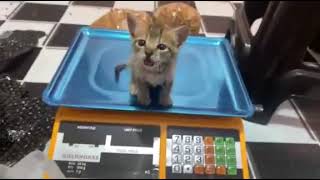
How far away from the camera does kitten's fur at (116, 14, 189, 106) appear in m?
0.55

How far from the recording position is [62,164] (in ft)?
1.73

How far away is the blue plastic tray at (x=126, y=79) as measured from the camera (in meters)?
0.60

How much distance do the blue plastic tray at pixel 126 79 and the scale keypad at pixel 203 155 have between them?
0.15 ft

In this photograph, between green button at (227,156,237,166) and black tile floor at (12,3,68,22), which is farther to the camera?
black tile floor at (12,3,68,22)

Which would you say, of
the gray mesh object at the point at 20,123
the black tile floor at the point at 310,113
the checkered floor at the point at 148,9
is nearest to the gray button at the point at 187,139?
the checkered floor at the point at 148,9

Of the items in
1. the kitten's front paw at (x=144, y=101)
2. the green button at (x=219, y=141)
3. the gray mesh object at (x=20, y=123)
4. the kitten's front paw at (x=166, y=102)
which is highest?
the kitten's front paw at (x=144, y=101)

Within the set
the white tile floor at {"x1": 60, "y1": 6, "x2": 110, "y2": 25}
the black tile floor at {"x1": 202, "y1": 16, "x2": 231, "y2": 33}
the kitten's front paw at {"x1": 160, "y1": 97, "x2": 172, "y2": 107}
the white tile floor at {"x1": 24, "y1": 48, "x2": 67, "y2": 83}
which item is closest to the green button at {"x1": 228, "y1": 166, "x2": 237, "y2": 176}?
the kitten's front paw at {"x1": 160, "y1": 97, "x2": 172, "y2": 107}

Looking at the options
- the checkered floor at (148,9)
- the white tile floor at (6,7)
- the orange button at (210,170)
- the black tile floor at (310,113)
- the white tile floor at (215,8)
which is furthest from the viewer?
the white tile floor at (215,8)

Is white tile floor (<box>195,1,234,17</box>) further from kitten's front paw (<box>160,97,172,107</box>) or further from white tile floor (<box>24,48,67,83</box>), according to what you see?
kitten's front paw (<box>160,97,172,107</box>)

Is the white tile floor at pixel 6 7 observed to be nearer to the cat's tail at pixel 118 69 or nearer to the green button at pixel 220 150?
the cat's tail at pixel 118 69

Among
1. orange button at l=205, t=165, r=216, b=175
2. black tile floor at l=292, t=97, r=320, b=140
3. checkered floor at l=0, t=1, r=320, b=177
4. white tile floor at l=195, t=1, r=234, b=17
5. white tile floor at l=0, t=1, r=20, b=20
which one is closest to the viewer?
orange button at l=205, t=165, r=216, b=175

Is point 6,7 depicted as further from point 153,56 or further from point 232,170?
point 232,170

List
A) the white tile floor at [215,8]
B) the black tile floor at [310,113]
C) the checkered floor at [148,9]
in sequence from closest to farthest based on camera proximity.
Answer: the checkered floor at [148,9] → the black tile floor at [310,113] → the white tile floor at [215,8]

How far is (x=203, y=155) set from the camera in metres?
0.55
